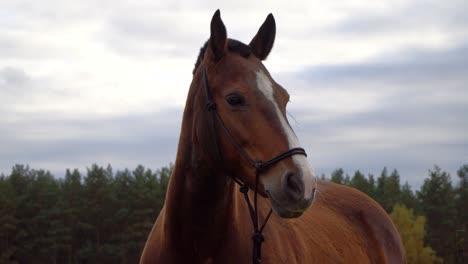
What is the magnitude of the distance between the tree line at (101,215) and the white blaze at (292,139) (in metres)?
46.3

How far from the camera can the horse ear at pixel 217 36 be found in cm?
462

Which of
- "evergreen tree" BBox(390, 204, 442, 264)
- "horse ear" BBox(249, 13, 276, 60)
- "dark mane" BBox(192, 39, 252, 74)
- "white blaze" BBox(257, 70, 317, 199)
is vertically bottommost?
"evergreen tree" BBox(390, 204, 442, 264)

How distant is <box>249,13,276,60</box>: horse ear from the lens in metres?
5.10

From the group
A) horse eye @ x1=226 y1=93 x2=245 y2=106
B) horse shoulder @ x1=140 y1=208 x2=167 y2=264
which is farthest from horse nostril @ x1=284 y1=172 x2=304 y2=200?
horse shoulder @ x1=140 y1=208 x2=167 y2=264

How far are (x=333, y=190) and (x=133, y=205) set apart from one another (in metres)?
45.9

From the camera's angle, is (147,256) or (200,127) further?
(147,256)

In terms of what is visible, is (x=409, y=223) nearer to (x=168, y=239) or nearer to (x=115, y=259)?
(x=115, y=259)

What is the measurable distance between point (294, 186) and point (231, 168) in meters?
0.74

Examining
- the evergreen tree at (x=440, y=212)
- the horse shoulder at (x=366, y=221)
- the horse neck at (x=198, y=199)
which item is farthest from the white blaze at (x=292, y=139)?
the evergreen tree at (x=440, y=212)

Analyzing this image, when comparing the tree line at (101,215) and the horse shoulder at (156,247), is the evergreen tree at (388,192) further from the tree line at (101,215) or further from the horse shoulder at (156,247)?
the horse shoulder at (156,247)

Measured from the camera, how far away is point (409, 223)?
46781 mm

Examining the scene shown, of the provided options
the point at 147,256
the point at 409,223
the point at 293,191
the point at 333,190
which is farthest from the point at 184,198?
the point at 409,223

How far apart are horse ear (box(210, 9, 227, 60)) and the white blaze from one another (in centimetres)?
42

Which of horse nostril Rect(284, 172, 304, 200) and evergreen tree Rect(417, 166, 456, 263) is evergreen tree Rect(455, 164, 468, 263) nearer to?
evergreen tree Rect(417, 166, 456, 263)
